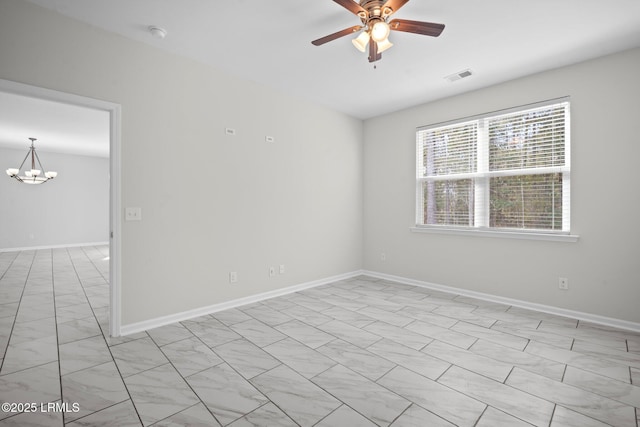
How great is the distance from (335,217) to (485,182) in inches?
87.4

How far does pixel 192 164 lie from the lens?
10.5 ft

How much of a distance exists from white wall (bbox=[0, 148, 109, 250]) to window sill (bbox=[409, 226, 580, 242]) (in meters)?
9.57

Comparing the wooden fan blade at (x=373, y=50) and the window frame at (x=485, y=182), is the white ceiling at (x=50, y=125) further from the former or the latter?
the window frame at (x=485, y=182)

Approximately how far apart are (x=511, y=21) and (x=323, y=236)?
11.0 ft

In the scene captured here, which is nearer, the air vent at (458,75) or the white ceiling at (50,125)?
the air vent at (458,75)

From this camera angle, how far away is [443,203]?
4320mm

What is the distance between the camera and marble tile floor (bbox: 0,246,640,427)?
170 cm

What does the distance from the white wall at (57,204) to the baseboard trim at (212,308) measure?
7871 millimetres

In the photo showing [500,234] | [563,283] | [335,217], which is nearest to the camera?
[563,283]

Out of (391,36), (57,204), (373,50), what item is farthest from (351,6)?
(57,204)

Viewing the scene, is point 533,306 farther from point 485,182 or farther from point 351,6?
point 351,6

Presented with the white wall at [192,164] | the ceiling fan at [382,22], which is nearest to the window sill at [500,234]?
the white wall at [192,164]

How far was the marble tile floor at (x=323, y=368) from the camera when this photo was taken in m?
1.70

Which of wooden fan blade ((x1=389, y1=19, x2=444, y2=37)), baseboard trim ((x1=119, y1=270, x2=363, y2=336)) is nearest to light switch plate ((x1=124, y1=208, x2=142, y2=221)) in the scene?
baseboard trim ((x1=119, y1=270, x2=363, y2=336))
